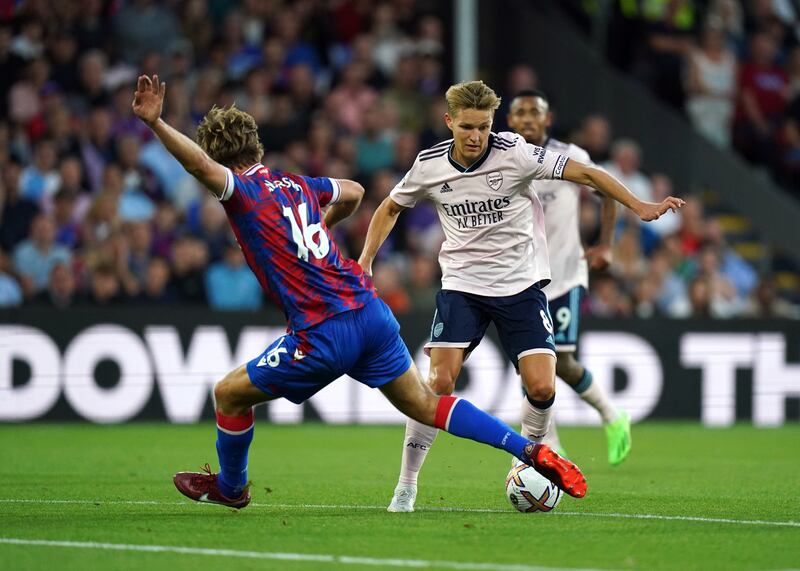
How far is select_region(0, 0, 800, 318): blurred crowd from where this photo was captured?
600 inches

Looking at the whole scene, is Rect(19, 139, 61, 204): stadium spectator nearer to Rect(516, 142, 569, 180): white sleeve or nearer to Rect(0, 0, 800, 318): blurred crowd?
Rect(0, 0, 800, 318): blurred crowd

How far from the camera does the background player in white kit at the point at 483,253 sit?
26.1 feet

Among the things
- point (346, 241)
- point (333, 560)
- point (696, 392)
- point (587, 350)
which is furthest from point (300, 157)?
point (333, 560)

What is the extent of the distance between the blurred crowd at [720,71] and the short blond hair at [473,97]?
11870mm

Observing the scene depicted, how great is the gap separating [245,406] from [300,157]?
9439mm

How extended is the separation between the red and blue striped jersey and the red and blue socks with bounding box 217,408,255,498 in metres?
0.59

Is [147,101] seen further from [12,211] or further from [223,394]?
[12,211]

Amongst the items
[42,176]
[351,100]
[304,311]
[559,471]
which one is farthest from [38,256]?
[559,471]

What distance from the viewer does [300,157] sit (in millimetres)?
16469

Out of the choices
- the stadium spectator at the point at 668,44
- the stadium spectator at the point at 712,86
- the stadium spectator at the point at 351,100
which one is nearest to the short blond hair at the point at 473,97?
the stadium spectator at the point at 351,100

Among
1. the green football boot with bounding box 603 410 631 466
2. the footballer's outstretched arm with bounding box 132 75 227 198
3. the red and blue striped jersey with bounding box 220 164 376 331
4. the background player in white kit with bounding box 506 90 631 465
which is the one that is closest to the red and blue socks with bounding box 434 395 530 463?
the red and blue striped jersey with bounding box 220 164 376 331

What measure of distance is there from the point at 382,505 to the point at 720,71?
12407 mm

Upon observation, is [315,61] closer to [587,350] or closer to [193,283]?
[193,283]

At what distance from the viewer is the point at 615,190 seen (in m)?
7.48
